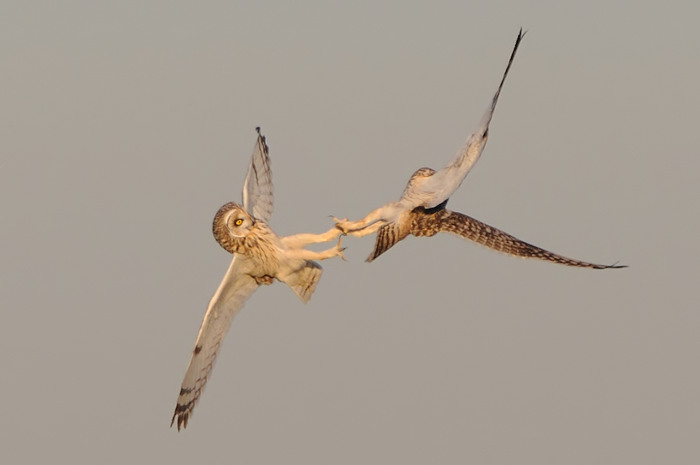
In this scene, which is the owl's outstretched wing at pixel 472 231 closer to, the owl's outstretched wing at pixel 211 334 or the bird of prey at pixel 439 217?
the bird of prey at pixel 439 217

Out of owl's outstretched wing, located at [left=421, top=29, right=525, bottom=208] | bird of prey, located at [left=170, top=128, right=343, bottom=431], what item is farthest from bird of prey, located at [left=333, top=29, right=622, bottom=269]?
bird of prey, located at [left=170, top=128, right=343, bottom=431]

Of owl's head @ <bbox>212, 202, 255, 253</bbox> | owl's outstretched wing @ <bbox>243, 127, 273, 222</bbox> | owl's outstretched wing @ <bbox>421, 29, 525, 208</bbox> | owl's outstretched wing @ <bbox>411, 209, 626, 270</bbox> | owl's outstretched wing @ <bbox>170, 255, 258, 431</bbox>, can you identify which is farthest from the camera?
owl's outstretched wing @ <bbox>243, 127, 273, 222</bbox>

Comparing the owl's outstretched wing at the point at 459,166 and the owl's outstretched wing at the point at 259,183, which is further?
the owl's outstretched wing at the point at 259,183

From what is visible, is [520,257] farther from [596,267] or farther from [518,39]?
[518,39]

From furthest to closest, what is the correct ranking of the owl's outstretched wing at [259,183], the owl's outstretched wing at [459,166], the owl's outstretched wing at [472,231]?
1. the owl's outstretched wing at [259,183]
2. the owl's outstretched wing at [472,231]
3. the owl's outstretched wing at [459,166]

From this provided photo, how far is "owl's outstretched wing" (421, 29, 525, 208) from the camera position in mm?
27781

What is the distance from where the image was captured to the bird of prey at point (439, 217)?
28047 mm

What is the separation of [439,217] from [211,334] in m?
5.91

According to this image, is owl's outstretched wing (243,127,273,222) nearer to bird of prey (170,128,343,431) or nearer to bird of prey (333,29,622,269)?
bird of prey (170,128,343,431)

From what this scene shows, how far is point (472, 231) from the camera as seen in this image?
31891mm

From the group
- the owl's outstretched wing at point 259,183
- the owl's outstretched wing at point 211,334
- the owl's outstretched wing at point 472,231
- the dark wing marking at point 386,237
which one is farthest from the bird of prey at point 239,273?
the owl's outstretched wing at point 472,231

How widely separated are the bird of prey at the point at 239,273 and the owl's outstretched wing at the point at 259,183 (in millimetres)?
2038

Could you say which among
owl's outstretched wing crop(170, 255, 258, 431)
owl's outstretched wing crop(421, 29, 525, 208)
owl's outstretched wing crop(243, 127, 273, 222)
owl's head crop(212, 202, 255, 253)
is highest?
owl's outstretched wing crop(243, 127, 273, 222)

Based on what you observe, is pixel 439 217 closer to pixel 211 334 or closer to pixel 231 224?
pixel 231 224
